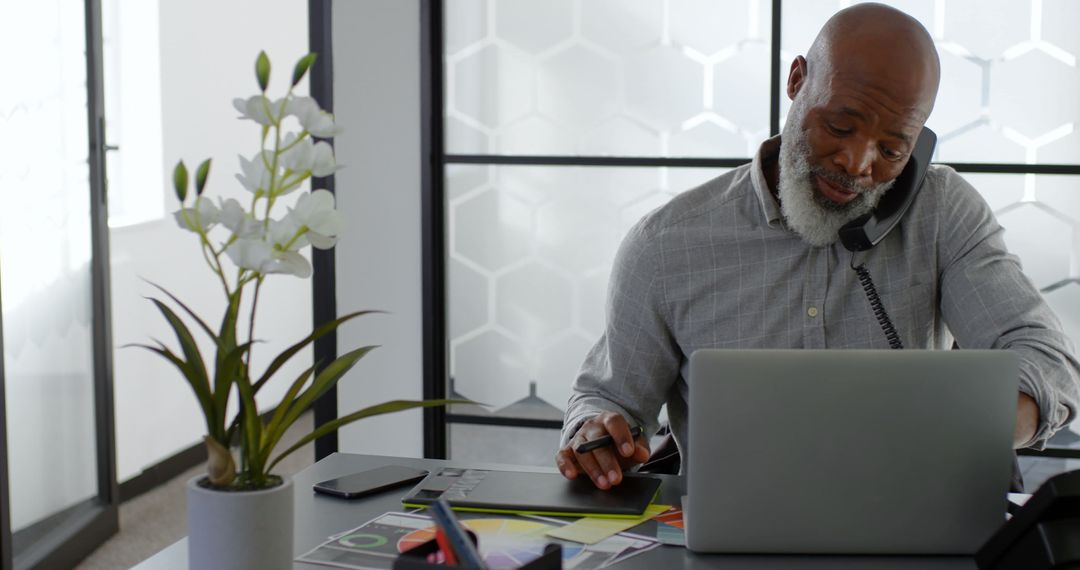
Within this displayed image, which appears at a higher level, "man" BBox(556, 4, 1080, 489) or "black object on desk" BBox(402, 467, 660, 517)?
"man" BBox(556, 4, 1080, 489)

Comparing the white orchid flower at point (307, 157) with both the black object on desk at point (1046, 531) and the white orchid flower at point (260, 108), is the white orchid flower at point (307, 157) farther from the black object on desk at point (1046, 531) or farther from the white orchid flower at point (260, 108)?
the black object on desk at point (1046, 531)

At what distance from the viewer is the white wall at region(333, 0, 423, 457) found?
324cm

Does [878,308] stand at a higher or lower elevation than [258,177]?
lower

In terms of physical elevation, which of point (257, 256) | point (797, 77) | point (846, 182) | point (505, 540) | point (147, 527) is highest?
point (797, 77)

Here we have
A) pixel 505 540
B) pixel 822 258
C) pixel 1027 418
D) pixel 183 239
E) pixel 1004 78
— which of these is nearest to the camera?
pixel 505 540

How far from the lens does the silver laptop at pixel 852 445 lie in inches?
47.3

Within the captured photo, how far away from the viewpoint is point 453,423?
3.40 metres

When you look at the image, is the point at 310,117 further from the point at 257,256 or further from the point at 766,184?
the point at 766,184

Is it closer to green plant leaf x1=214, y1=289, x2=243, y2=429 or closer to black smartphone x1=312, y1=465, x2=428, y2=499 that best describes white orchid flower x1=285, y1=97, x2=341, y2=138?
green plant leaf x1=214, y1=289, x2=243, y2=429

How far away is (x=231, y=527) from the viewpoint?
1.11 m

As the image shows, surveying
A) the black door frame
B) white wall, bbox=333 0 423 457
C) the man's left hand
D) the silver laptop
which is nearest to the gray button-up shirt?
the man's left hand

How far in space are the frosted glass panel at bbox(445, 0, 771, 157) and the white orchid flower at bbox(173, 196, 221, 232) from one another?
7.11 ft

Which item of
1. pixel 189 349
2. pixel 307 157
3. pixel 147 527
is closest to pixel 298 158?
pixel 307 157

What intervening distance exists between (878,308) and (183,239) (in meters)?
3.06
